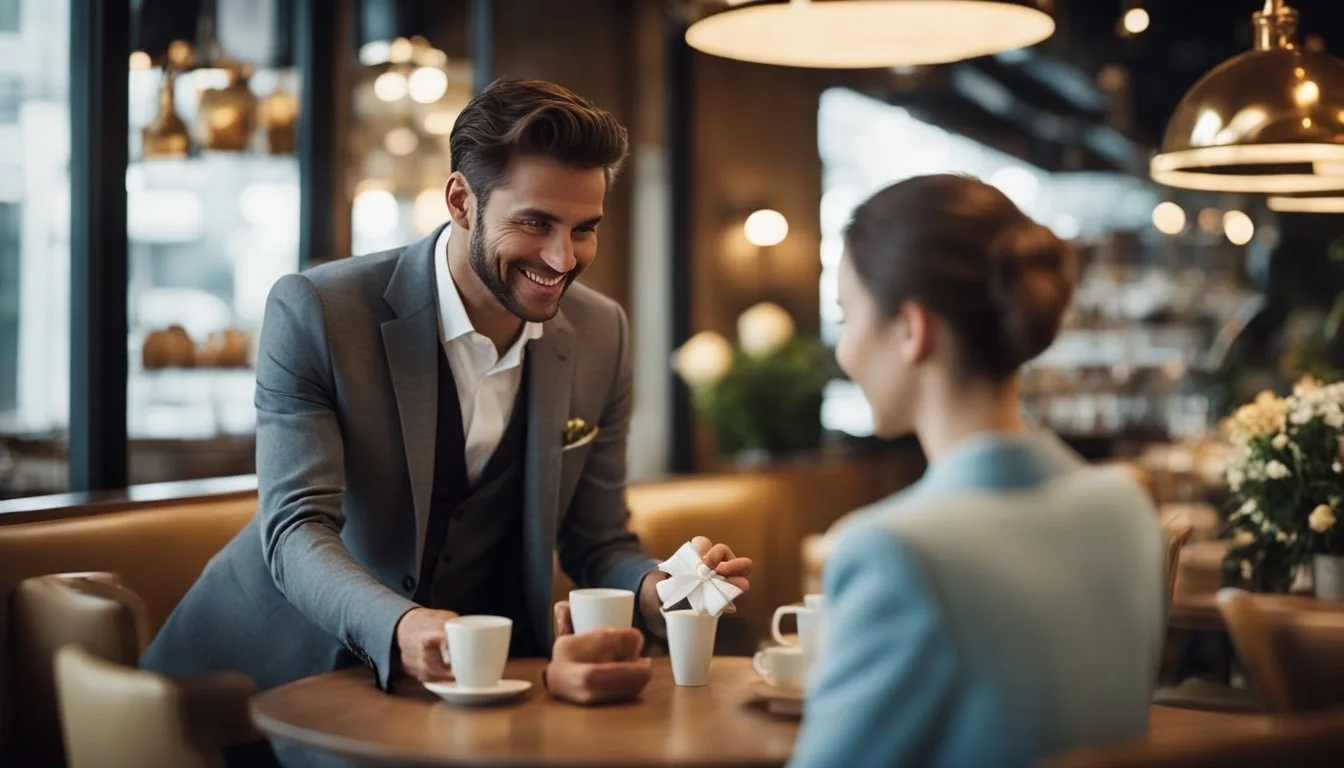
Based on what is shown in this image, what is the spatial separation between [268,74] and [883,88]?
6.39m

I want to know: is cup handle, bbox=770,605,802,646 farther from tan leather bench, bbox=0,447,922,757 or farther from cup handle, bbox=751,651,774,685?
tan leather bench, bbox=0,447,922,757

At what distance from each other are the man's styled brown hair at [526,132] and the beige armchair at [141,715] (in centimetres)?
106

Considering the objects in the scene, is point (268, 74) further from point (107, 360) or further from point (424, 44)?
point (107, 360)

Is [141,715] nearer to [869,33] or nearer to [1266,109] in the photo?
[869,33]

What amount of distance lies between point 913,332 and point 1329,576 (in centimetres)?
230

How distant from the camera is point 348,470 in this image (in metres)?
2.78

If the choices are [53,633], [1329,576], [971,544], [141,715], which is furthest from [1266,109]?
[53,633]

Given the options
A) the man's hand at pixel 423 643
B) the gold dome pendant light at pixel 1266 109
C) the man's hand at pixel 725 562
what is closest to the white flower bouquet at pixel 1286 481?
the gold dome pendant light at pixel 1266 109

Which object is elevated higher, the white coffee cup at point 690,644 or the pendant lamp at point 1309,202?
the pendant lamp at point 1309,202

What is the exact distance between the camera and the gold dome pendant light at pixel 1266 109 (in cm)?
300

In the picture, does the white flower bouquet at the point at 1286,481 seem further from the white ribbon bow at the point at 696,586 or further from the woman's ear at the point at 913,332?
the woman's ear at the point at 913,332

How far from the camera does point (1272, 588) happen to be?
3703 mm

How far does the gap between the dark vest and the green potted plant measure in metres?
5.01

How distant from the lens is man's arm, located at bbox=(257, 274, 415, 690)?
2.35 m
